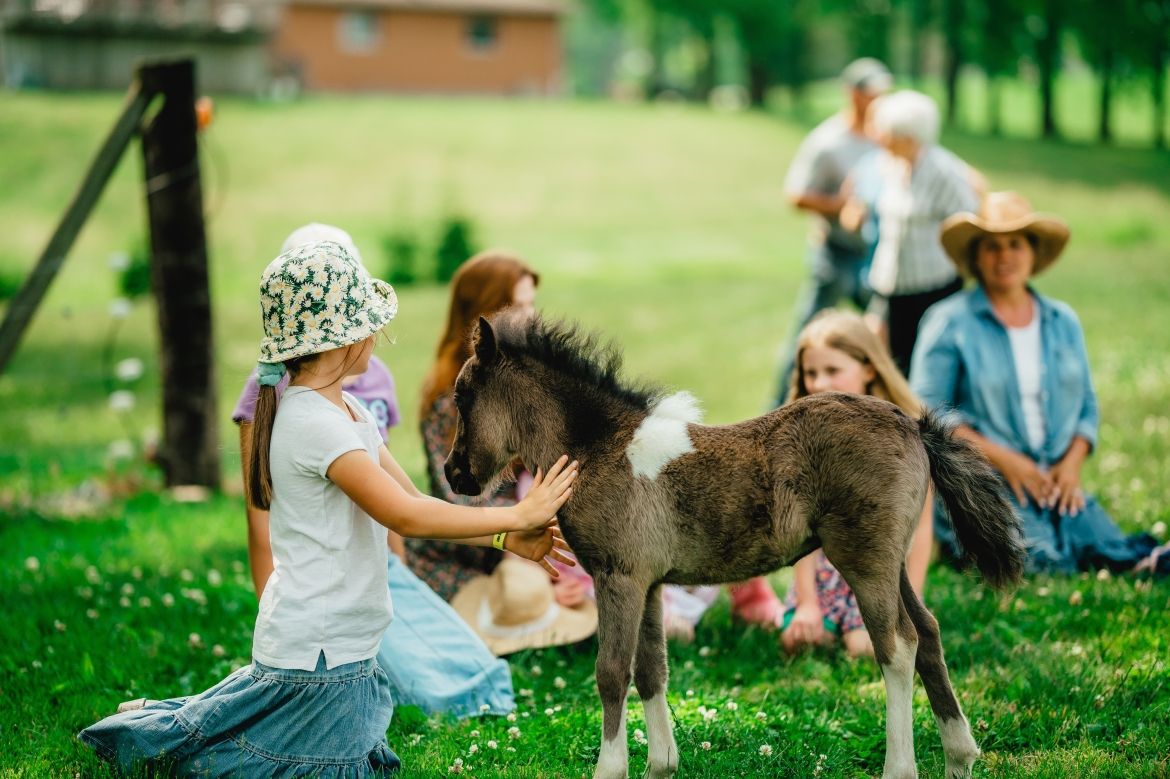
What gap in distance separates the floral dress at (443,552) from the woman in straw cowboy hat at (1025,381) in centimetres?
261

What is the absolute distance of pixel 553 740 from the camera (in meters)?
4.53

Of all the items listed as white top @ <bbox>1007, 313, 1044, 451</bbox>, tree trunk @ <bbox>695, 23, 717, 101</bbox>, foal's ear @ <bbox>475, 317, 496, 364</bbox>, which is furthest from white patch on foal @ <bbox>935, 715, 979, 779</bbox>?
tree trunk @ <bbox>695, 23, 717, 101</bbox>

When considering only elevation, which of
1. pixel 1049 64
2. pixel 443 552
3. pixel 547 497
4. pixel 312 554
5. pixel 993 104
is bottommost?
pixel 443 552

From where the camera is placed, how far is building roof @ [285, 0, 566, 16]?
49219 millimetres

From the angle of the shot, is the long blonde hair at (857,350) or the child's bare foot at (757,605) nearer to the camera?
the long blonde hair at (857,350)

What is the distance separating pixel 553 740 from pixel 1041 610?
265cm

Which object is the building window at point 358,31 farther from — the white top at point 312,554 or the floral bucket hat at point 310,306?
the white top at point 312,554

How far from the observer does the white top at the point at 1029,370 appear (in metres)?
6.46

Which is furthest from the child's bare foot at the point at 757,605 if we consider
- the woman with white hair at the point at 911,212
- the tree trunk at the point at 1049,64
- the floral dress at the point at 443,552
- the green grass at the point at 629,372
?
the tree trunk at the point at 1049,64

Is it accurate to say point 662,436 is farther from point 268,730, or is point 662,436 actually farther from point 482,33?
point 482,33

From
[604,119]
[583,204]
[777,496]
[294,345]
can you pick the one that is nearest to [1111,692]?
[777,496]

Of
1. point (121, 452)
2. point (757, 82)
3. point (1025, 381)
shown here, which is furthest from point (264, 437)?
point (757, 82)

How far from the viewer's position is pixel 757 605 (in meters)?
5.77

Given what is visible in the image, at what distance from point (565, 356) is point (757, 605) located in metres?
2.42
